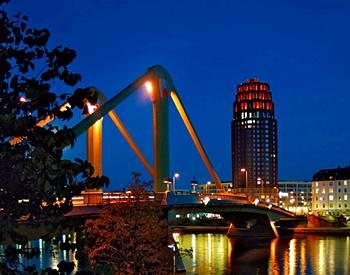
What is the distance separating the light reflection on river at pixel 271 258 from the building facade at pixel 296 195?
90.6m

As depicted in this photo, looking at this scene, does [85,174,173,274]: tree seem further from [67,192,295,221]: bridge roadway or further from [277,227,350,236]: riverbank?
[277,227,350,236]: riverbank

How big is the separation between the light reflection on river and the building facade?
90.6 metres

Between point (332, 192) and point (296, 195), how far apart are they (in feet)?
112

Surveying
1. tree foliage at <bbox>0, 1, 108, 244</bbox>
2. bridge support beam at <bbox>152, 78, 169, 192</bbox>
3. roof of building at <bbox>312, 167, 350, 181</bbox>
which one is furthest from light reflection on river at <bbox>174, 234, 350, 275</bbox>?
roof of building at <bbox>312, 167, 350, 181</bbox>

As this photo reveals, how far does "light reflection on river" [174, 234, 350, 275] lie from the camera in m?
49.7

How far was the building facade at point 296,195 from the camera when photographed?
171m

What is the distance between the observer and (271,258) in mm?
59844

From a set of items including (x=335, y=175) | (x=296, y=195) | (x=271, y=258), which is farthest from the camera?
(x=296, y=195)

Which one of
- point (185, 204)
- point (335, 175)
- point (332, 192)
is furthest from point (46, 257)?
point (335, 175)

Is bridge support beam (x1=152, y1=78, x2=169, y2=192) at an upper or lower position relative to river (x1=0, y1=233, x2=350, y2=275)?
upper

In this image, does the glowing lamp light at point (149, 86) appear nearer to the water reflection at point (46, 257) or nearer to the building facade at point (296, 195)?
the water reflection at point (46, 257)

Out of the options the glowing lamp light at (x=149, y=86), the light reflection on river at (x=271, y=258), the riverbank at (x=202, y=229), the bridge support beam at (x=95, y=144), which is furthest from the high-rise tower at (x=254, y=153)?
the bridge support beam at (x=95, y=144)

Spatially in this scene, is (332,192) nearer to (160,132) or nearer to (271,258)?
(271,258)

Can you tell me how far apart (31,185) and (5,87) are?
107cm
